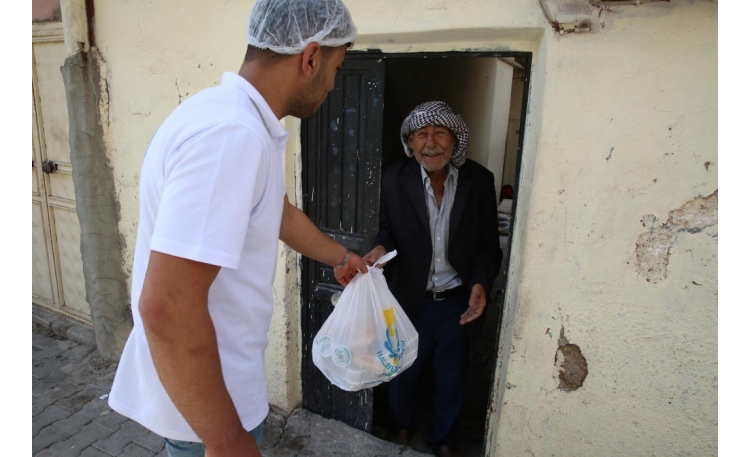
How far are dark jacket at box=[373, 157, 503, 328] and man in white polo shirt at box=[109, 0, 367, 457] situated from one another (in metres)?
1.36

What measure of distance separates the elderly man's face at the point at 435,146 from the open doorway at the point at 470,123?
15.6 inches

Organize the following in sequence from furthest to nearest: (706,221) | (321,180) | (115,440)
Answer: (115,440) → (321,180) → (706,221)

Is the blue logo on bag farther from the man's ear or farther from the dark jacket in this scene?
the man's ear

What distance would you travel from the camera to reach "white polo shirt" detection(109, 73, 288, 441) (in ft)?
3.29

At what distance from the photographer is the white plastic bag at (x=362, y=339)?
2.07m

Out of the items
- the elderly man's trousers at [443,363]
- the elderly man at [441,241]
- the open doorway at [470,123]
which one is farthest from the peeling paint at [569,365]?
the elderly man's trousers at [443,363]

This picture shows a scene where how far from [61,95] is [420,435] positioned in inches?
154

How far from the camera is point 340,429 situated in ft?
9.87

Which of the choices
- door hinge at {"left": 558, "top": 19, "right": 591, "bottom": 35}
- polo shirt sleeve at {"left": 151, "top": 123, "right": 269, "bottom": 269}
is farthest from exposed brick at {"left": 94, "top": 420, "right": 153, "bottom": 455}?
door hinge at {"left": 558, "top": 19, "right": 591, "bottom": 35}

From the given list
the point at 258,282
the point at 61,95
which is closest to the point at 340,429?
the point at 258,282

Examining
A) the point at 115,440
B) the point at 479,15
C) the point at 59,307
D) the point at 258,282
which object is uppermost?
the point at 479,15

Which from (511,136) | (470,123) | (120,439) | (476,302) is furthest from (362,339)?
(511,136)

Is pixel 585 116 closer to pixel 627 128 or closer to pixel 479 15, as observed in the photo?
pixel 627 128

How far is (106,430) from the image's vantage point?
306 cm
